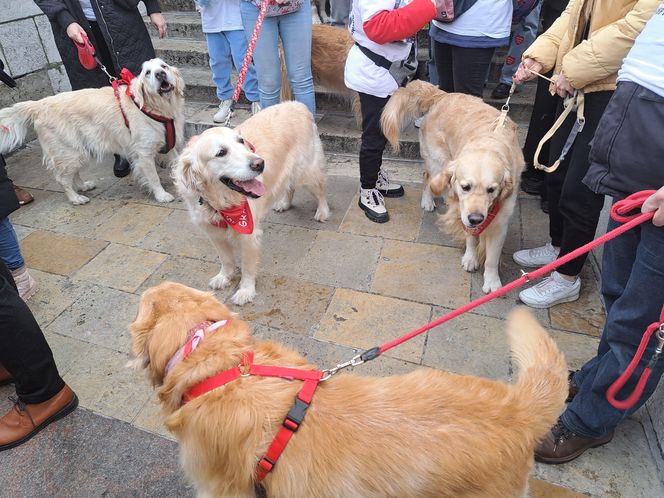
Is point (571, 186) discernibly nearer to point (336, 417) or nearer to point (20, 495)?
point (336, 417)

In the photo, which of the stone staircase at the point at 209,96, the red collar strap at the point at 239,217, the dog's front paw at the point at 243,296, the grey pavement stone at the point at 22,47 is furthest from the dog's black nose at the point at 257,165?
the grey pavement stone at the point at 22,47

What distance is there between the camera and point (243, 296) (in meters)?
3.18

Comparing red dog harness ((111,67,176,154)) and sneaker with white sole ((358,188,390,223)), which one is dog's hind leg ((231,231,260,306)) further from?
red dog harness ((111,67,176,154))

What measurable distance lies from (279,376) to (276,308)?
1703 mm

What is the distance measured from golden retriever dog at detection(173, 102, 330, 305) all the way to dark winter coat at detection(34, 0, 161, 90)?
6.59 ft

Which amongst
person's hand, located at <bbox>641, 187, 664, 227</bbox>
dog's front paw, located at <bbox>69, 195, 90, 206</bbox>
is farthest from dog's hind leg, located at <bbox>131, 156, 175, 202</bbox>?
person's hand, located at <bbox>641, 187, 664, 227</bbox>

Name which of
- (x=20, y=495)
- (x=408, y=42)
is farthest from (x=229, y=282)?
(x=408, y=42)

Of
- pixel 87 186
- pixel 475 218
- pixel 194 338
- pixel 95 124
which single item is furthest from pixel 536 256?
pixel 87 186

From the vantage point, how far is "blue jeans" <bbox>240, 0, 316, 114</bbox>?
396 cm

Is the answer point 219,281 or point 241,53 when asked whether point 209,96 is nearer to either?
point 241,53

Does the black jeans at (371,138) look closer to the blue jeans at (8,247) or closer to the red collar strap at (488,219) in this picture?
the red collar strap at (488,219)

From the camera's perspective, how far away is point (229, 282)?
3420 millimetres

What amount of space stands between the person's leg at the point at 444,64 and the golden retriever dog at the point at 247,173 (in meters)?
1.43

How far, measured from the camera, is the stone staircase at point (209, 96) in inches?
198
